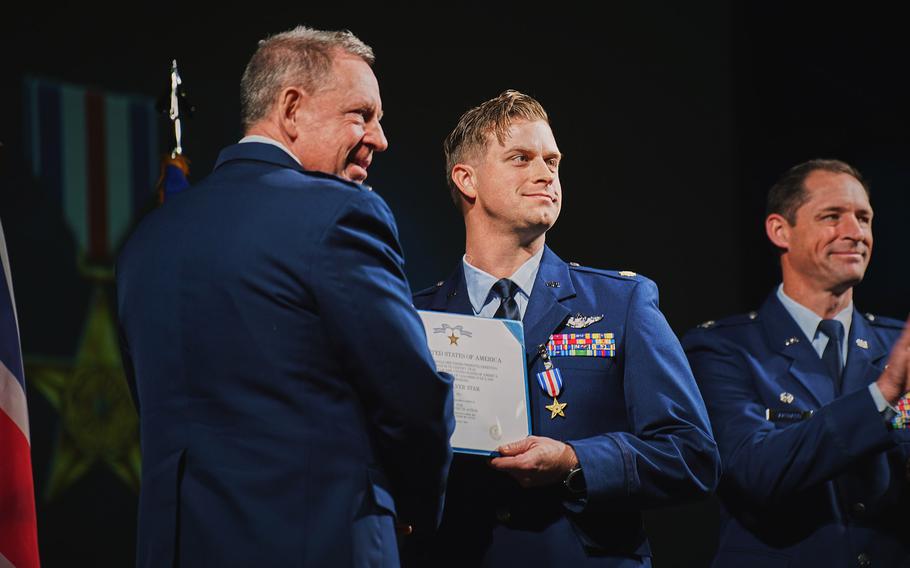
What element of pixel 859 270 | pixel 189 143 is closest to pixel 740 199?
pixel 859 270

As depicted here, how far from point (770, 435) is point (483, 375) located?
964 mm

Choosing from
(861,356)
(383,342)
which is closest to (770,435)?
(861,356)

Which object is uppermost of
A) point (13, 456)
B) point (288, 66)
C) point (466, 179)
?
point (288, 66)

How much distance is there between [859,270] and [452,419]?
1.72 meters

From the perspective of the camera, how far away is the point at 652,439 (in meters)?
2.36

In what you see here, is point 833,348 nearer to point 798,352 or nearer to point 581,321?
point 798,352

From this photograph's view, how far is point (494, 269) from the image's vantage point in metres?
2.67

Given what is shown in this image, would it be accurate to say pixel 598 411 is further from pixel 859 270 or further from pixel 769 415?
pixel 859 270

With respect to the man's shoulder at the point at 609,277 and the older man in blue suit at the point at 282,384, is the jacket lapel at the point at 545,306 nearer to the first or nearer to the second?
the man's shoulder at the point at 609,277

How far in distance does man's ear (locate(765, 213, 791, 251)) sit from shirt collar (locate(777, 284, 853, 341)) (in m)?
0.20

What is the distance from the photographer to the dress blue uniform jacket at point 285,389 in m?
1.79

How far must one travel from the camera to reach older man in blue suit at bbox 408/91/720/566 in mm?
2287

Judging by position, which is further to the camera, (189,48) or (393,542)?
(189,48)

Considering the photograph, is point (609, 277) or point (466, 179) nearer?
point (609, 277)
